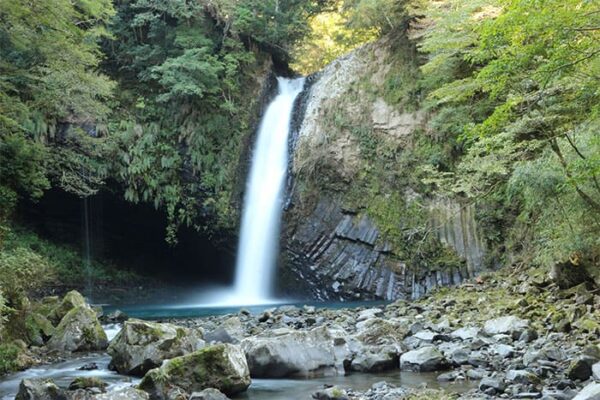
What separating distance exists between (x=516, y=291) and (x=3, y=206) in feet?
43.3

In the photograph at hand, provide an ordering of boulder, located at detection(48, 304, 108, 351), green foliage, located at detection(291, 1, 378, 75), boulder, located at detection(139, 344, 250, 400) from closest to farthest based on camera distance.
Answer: boulder, located at detection(139, 344, 250, 400)
boulder, located at detection(48, 304, 108, 351)
green foliage, located at detection(291, 1, 378, 75)

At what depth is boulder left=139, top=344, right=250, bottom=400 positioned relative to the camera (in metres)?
6.16

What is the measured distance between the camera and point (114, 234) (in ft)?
75.1

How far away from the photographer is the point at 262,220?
66.3ft

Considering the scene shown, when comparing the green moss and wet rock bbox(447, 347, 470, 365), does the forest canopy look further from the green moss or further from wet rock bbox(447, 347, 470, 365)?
the green moss

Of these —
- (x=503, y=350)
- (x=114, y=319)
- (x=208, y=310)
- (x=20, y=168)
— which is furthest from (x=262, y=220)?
(x=503, y=350)

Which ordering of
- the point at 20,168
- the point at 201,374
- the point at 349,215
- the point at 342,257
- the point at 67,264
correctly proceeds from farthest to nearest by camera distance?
the point at 67,264
the point at 349,215
the point at 342,257
the point at 20,168
the point at 201,374

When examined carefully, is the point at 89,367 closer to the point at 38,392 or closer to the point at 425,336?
the point at 38,392

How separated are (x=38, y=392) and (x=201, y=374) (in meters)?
1.66

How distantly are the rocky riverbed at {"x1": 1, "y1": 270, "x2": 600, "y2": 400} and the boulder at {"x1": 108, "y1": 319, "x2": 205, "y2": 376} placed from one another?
0.01 m

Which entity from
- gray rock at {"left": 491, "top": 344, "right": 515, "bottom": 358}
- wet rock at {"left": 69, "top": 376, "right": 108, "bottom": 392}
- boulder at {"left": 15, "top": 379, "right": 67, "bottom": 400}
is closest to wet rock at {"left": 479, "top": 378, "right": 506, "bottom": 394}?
gray rock at {"left": 491, "top": 344, "right": 515, "bottom": 358}

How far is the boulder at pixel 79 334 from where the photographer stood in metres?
9.91

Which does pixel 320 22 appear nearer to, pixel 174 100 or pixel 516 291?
pixel 174 100

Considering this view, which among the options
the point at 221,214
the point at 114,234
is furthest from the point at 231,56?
the point at 114,234
